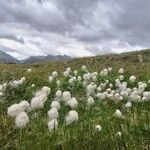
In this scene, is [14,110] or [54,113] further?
[54,113]

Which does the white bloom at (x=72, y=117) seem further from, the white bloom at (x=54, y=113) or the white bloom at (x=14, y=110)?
the white bloom at (x=14, y=110)

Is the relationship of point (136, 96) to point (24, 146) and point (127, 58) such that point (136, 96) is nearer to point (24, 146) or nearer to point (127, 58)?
point (24, 146)

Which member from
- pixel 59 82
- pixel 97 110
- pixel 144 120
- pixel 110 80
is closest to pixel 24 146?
pixel 144 120

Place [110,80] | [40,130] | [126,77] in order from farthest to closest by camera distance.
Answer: [126,77], [110,80], [40,130]

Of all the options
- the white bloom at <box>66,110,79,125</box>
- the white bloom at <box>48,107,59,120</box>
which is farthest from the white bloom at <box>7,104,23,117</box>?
the white bloom at <box>66,110,79,125</box>

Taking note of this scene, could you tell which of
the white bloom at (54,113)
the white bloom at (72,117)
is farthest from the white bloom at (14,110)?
the white bloom at (72,117)

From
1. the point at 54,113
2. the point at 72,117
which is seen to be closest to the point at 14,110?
the point at 54,113

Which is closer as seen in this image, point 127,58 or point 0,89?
point 0,89

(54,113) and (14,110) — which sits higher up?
(14,110)

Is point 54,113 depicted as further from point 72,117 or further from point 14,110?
point 14,110

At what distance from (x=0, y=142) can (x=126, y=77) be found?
39.9 feet

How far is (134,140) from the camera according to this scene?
26.4ft

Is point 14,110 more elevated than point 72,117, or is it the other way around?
point 14,110

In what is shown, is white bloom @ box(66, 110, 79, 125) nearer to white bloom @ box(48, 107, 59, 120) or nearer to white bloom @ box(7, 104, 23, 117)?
white bloom @ box(48, 107, 59, 120)
